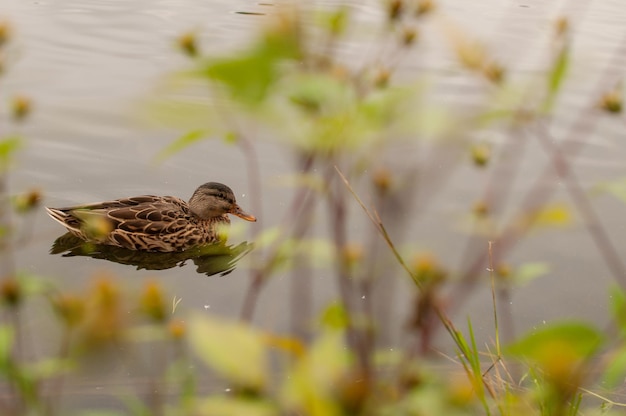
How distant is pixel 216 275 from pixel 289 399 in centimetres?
345

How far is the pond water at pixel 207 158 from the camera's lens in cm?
382

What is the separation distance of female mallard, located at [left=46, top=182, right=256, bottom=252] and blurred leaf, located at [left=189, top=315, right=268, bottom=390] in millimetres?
3892

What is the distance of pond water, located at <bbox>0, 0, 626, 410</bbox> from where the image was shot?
382 centimetres

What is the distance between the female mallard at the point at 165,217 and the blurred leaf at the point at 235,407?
382cm

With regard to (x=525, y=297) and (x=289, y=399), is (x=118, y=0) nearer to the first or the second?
(x=525, y=297)

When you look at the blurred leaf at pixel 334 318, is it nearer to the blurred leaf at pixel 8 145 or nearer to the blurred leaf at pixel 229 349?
the blurred leaf at pixel 229 349

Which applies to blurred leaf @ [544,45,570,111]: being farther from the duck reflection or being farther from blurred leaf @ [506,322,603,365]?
the duck reflection

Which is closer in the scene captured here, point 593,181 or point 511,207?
point 511,207

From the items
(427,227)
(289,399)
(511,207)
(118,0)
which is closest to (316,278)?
(427,227)

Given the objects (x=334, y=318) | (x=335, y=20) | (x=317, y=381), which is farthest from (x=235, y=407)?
(x=335, y=20)

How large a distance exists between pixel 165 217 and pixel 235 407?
4.25 m

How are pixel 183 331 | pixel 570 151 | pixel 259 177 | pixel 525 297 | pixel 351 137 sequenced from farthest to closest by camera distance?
1. pixel 570 151
2. pixel 259 177
3. pixel 525 297
4. pixel 183 331
5. pixel 351 137

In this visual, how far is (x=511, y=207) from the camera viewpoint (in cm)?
471

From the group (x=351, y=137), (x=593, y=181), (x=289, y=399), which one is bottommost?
(x=593, y=181)
